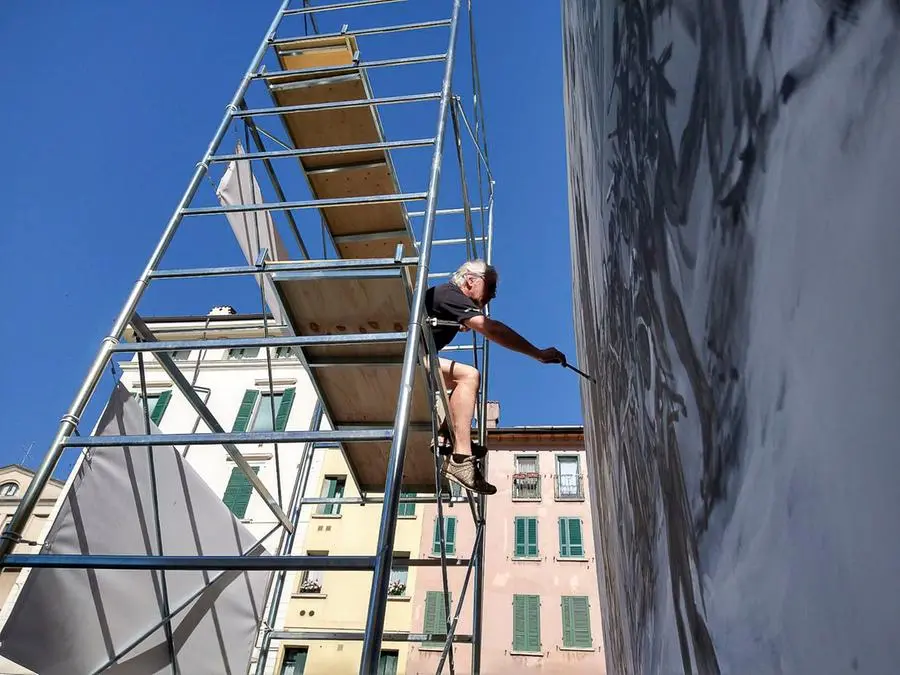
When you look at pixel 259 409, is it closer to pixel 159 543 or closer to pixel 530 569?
pixel 530 569

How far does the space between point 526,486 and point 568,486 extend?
3.88 ft

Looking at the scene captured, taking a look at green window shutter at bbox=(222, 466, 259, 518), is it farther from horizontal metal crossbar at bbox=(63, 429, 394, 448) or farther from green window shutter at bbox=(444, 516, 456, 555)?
horizontal metal crossbar at bbox=(63, 429, 394, 448)

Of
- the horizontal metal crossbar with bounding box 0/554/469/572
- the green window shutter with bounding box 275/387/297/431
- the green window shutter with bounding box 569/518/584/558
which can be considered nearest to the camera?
the horizontal metal crossbar with bounding box 0/554/469/572

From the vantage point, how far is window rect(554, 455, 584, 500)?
749 inches

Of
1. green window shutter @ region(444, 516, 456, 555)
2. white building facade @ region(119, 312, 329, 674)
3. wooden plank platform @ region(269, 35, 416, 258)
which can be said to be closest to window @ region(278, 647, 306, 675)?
white building facade @ region(119, 312, 329, 674)

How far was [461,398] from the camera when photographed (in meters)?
3.97

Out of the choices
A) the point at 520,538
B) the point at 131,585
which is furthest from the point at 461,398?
the point at 520,538

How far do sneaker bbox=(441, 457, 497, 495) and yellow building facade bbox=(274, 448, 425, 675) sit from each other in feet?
40.7

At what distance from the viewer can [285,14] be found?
191 inches

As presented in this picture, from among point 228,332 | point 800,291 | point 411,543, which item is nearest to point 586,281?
point 800,291

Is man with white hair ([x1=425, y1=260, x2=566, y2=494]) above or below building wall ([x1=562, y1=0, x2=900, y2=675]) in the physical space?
above

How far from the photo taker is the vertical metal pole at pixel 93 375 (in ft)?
7.57

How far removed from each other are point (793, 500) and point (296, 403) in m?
19.7

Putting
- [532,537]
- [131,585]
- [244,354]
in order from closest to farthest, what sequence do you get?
1. [131,585]
2. [532,537]
3. [244,354]
